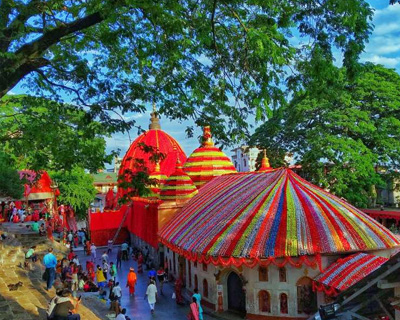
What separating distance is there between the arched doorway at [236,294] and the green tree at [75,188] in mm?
21620

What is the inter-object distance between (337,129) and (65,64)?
2027cm

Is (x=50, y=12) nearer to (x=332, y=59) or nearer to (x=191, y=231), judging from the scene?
(x=332, y=59)

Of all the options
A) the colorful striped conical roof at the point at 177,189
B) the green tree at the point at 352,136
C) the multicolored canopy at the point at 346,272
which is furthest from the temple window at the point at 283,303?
the green tree at the point at 352,136

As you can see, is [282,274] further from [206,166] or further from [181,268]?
[206,166]

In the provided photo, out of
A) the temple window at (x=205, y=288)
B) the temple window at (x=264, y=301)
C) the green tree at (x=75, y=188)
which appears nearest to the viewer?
the temple window at (x=264, y=301)

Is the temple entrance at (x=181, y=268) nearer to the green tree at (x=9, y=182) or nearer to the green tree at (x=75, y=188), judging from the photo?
the green tree at (x=9, y=182)

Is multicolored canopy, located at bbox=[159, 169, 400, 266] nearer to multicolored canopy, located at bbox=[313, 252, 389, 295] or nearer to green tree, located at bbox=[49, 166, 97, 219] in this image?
multicolored canopy, located at bbox=[313, 252, 389, 295]

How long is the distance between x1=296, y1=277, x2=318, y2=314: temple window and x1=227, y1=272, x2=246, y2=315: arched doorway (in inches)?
72.4

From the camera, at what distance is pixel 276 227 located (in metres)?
12.8

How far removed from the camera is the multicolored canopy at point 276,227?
12211 mm

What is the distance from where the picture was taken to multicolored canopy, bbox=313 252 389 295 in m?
10.9

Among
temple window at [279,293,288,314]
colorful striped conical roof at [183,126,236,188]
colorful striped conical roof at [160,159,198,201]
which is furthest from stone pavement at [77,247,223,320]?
colorful striped conical roof at [183,126,236,188]

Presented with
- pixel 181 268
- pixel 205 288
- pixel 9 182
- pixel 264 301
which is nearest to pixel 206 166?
pixel 181 268

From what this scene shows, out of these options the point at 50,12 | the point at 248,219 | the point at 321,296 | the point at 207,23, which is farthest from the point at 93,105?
the point at 321,296
